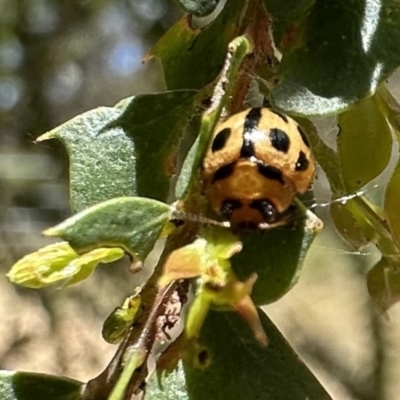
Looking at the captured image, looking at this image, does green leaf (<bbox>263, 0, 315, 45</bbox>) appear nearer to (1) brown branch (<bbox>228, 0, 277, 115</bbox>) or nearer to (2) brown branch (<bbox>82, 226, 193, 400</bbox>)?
(1) brown branch (<bbox>228, 0, 277, 115</bbox>)

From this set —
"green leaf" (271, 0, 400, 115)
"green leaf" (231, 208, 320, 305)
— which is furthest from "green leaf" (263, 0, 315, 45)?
"green leaf" (231, 208, 320, 305)

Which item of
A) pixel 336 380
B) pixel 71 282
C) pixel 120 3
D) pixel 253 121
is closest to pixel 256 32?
pixel 253 121

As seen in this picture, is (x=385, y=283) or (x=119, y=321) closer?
(x=119, y=321)

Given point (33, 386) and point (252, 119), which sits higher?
point (252, 119)

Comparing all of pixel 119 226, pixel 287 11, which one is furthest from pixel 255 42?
pixel 119 226

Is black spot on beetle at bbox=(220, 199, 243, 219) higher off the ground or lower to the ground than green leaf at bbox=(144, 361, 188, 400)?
higher

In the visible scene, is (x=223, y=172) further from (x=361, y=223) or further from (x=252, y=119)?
(x=361, y=223)
